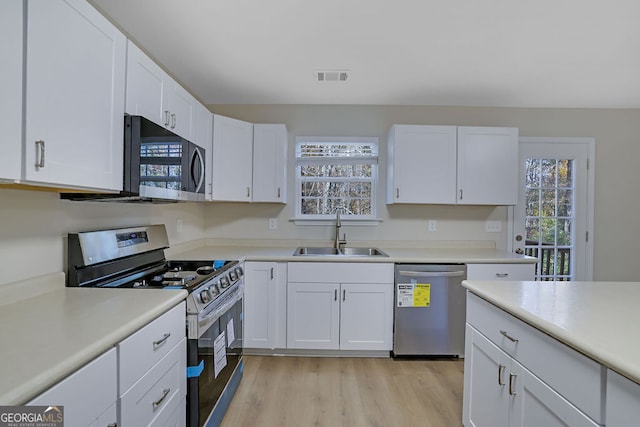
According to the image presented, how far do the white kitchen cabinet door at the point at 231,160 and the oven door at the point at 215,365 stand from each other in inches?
37.9

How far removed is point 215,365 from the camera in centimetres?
167

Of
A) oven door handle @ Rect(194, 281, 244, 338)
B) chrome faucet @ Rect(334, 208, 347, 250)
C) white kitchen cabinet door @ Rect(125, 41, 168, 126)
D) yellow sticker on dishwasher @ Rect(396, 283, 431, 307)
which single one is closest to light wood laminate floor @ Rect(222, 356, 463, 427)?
yellow sticker on dishwasher @ Rect(396, 283, 431, 307)

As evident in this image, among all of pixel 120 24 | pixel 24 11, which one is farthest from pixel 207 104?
pixel 24 11

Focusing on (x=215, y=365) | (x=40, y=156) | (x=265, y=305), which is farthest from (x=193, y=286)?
(x=265, y=305)

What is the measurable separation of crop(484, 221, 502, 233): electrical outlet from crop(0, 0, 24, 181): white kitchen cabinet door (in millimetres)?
3494

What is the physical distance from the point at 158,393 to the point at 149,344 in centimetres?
22

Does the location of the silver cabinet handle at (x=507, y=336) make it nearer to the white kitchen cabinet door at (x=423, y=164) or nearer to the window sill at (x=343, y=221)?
the white kitchen cabinet door at (x=423, y=164)

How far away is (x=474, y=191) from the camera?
290cm

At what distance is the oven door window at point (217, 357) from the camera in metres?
1.50

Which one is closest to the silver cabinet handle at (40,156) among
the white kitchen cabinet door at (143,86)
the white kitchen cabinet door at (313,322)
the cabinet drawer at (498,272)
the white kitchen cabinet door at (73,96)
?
the white kitchen cabinet door at (73,96)

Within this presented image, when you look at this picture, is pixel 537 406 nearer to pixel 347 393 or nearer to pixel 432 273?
pixel 347 393

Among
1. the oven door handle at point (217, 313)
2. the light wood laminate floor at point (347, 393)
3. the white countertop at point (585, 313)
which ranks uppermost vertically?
the white countertop at point (585, 313)

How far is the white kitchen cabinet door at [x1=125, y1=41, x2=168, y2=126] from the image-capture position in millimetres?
1464

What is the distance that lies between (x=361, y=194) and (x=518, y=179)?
159 cm
